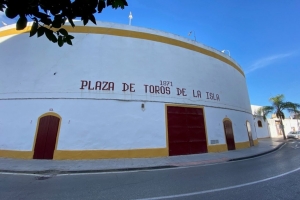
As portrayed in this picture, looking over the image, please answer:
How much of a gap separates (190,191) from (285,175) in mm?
3976

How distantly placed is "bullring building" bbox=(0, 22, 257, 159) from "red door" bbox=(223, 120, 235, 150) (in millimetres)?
90

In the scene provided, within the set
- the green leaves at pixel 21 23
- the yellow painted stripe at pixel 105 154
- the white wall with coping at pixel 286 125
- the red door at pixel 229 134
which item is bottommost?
the yellow painted stripe at pixel 105 154

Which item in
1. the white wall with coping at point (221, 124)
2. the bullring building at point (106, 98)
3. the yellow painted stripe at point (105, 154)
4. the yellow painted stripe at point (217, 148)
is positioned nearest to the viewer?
the yellow painted stripe at point (105, 154)

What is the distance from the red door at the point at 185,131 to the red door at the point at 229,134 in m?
2.92

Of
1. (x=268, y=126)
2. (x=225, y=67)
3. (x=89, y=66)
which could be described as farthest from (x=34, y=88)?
(x=268, y=126)

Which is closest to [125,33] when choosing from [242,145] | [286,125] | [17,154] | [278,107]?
[17,154]

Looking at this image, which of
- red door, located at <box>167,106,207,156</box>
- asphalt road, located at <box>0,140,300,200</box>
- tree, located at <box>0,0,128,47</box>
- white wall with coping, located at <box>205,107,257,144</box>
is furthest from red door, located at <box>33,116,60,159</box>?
white wall with coping, located at <box>205,107,257,144</box>

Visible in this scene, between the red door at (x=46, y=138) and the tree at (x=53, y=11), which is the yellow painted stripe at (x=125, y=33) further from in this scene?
the tree at (x=53, y=11)

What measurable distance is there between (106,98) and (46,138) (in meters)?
4.24

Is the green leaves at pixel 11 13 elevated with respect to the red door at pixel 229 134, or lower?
elevated

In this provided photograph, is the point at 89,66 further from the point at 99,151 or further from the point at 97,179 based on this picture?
the point at 97,179

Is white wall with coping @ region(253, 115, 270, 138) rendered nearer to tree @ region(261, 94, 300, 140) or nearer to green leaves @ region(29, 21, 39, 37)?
tree @ region(261, 94, 300, 140)

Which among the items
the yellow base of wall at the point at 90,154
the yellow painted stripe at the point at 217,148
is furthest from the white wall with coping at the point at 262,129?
the yellow base of wall at the point at 90,154

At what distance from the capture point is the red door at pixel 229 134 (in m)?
14.6
